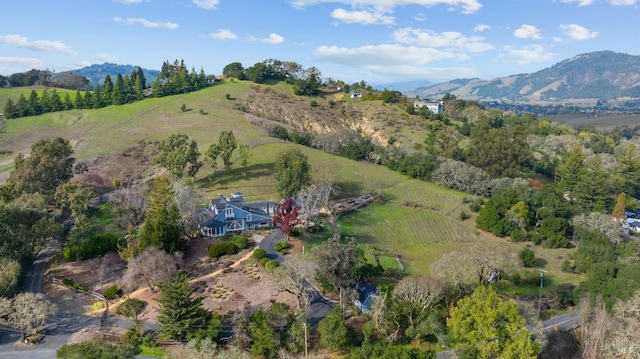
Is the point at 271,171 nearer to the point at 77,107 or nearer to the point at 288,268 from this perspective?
the point at 288,268

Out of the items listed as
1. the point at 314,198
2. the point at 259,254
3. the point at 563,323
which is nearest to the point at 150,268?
the point at 259,254

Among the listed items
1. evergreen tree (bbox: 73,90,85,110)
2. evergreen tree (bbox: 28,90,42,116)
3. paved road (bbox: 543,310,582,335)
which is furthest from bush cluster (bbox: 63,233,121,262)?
evergreen tree (bbox: 28,90,42,116)

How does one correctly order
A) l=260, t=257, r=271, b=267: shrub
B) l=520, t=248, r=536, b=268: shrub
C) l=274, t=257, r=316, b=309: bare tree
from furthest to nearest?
l=520, t=248, r=536, b=268: shrub
l=260, t=257, r=271, b=267: shrub
l=274, t=257, r=316, b=309: bare tree

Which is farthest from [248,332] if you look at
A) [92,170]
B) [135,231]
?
[92,170]

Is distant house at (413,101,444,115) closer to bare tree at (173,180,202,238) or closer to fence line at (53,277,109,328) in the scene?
bare tree at (173,180,202,238)

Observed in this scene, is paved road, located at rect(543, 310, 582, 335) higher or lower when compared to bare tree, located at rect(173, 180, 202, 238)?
lower

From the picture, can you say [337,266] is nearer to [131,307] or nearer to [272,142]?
[131,307]

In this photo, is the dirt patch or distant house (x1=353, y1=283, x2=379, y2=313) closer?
distant house (x1=353, y1=283, x2=379, y2=313)
